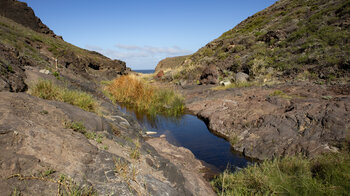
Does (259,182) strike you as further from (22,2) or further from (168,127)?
(22,2)

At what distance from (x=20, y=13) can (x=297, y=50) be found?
35843 mm

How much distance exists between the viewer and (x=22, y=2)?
29328 millimetres

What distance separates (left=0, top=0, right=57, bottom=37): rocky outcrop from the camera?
26.5 metres

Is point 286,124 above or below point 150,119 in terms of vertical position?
above

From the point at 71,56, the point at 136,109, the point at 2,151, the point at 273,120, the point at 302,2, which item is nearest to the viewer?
the point at 2,151

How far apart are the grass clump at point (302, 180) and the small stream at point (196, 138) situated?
3.03 feet

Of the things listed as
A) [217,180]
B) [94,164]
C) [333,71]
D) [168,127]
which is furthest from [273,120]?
[333,71]

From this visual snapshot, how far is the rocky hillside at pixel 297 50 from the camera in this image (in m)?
10.3

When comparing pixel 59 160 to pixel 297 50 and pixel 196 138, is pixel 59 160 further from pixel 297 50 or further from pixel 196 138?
pixel 297 50

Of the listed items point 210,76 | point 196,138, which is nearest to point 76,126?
point 196,138

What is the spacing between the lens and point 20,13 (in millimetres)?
28016

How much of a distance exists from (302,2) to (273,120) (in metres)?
24.1

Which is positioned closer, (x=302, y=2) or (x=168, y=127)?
(x=168, y=127)

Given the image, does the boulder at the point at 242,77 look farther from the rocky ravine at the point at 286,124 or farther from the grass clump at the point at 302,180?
the grass clump at the point at 302,180
